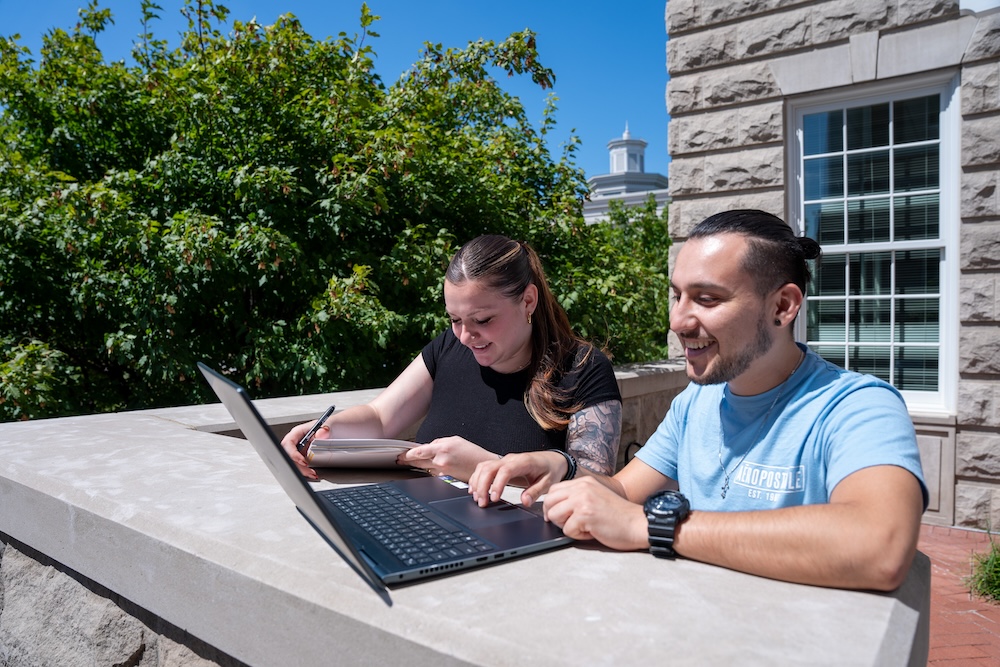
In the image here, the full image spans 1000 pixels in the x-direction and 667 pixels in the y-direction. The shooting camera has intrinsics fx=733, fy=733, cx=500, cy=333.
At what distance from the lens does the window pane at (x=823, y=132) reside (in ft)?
17.3

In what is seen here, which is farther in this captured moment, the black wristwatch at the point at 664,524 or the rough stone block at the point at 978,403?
the rough stone block at the point at 978,403

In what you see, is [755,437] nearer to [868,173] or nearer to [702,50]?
[868,173]

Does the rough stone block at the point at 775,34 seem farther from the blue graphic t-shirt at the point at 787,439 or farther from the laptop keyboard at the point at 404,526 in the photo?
the laptop keyboard at the point at 404,526

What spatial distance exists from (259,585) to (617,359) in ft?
15.8

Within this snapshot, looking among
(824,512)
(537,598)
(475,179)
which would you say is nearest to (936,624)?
(824,512)

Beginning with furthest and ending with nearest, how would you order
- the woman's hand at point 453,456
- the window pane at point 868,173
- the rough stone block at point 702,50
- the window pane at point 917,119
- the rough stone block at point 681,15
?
the rough stone block at point 681,15 < the rough stone block at point 702,50 < the window pane at point 868,173 < the window pane at point 917,119 < the woman's hand at point 453,456

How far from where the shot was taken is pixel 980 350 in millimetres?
4703

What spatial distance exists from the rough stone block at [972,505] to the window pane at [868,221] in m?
1.77

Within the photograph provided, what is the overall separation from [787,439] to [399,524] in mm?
832

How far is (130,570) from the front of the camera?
4.61 ft

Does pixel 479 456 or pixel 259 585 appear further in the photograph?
pixel 479 456

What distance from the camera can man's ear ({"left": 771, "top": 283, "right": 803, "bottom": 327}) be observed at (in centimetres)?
162

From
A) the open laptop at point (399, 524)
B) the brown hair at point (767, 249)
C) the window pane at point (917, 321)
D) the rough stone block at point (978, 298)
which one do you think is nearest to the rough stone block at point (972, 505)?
the window pane at point (917, 321)

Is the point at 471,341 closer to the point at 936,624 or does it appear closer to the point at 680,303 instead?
the point at 680,303
